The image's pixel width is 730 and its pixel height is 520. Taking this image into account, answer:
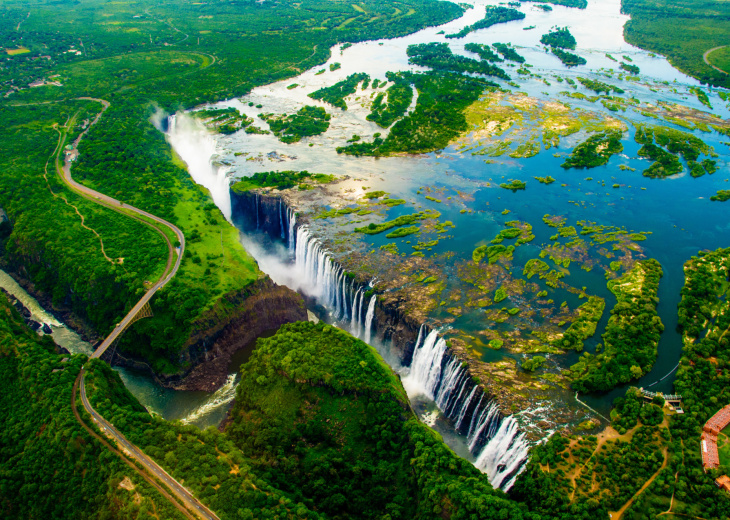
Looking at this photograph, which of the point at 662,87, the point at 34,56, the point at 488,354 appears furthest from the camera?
the point at 34,56

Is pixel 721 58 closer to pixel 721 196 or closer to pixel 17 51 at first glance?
pixel 721 196

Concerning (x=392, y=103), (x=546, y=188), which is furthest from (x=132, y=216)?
(x=392, y=103)

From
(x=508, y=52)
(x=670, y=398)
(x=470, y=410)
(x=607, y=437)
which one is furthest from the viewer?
(x=508, y=52)

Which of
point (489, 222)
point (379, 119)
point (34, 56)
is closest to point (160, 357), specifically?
point (489, 222)

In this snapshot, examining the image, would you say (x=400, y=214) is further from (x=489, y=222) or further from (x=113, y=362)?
(x=113, y=362)

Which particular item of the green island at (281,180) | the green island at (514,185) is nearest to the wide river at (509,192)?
the green island at (514,185)

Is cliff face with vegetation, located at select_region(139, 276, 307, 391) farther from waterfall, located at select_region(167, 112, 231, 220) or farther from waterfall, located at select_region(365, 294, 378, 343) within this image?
waterfall, located at select_region(167, 112, 231, 220)
